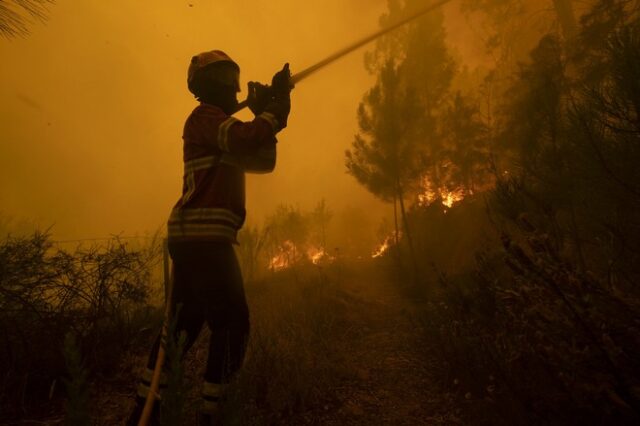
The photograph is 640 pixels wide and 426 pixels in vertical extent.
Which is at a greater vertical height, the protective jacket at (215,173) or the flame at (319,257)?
the flame at (319,257)

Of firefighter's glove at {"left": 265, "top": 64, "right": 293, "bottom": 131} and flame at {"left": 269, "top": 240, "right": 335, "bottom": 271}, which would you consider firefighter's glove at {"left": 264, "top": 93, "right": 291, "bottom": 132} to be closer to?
firefighter's glove at {"left": 265, "top": 64, "right": 293, "bottom": 131}

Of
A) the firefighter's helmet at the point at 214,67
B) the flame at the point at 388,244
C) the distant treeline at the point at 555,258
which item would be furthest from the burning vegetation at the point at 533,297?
the flame at the point at 388,244

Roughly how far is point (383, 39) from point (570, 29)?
8.36 metres

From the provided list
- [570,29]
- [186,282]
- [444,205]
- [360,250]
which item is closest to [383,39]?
[570,29]

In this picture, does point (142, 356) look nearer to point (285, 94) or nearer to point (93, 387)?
point (93, 387)

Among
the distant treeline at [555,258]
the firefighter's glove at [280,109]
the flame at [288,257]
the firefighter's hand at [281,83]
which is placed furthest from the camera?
the flame at [288,257]

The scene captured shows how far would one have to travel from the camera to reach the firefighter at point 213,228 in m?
1.91

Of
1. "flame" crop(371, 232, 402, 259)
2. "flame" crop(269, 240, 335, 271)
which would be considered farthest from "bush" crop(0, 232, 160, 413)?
"flame" crop(371, 232, 402, 259)

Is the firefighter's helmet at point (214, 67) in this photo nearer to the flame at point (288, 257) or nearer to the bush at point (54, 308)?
the bush at point (54, 308)

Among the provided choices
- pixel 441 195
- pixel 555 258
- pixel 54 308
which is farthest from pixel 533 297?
pixel 441 195

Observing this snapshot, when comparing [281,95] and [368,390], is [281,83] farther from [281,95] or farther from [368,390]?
[368,390]

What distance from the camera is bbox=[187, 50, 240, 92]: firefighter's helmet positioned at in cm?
224

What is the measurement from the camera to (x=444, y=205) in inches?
551

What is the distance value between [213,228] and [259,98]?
108 centimetres
